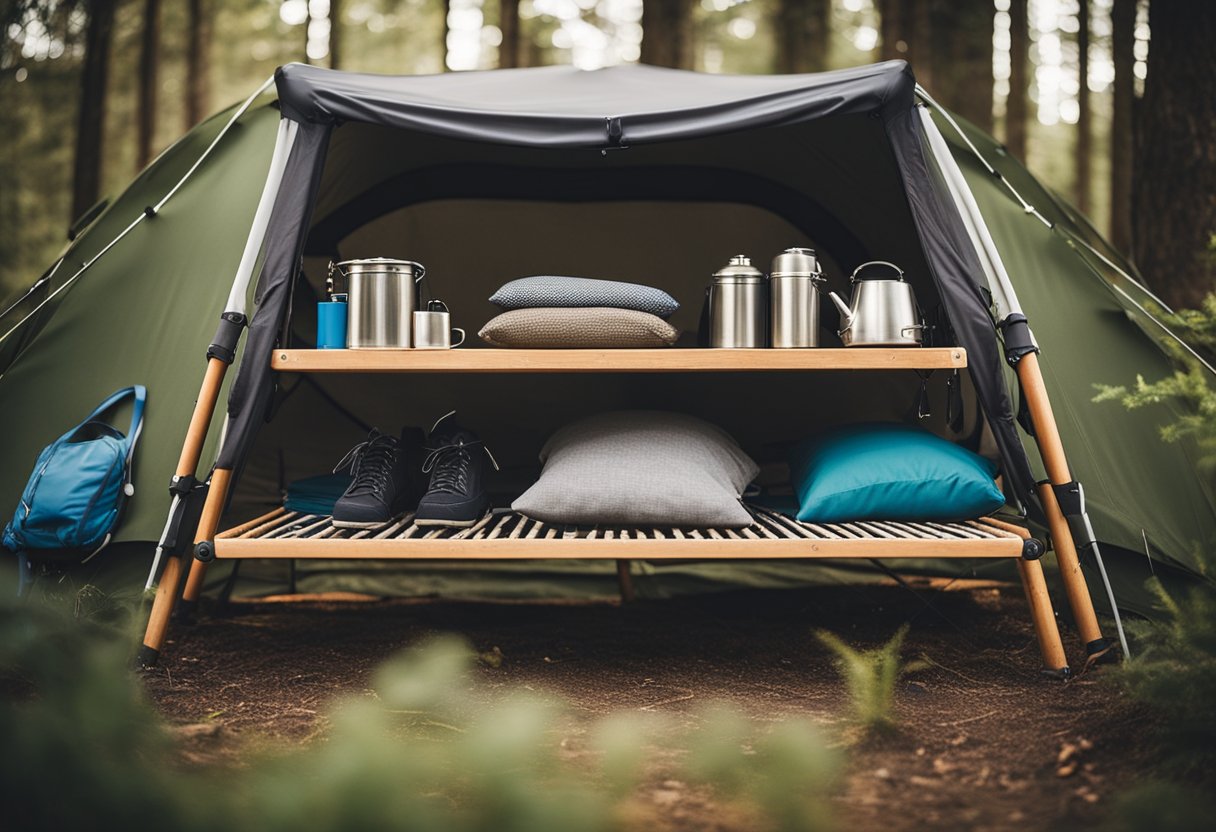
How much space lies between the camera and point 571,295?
2.16 m

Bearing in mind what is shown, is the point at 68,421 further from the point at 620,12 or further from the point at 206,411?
the point at 620,12

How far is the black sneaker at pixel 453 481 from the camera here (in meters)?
2.25

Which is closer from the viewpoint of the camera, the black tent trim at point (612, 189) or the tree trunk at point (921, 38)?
the black tent trim at point (612, 189)

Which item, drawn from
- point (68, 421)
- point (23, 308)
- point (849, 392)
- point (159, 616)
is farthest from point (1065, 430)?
point (23, 308)

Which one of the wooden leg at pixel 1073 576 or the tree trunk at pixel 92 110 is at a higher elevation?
the tree trunk at pixel 92 110

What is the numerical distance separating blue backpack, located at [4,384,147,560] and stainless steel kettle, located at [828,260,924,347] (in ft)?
6.06

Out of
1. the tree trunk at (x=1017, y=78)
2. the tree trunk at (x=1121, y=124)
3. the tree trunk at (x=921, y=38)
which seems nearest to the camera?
the tree trunk at (x=921, y=38)

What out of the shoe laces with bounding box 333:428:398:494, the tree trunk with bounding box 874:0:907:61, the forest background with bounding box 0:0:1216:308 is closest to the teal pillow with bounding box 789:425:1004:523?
the forest background with bounding box 0:0:1216:308

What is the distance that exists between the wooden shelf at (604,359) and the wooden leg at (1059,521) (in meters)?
0.19

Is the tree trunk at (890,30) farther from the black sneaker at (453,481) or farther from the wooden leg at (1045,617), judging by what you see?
the wooden leg at (1045,617)

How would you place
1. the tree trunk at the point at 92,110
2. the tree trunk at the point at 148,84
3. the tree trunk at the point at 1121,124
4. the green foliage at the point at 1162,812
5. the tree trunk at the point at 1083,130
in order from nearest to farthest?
the green foliage at the point at 1162,812, the tree trunk at the point at 92,110, the tree trunk at the point at 1121,124, the tree trunk at the point at 148,84, the tree trunk at the point at 1083,130

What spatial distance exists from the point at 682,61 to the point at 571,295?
5245 mm

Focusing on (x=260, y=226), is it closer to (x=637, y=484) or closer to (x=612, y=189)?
(x=637, y=484)

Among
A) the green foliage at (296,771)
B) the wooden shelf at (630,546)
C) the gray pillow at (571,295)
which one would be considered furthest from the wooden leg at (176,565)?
the green foliage at (296,771)
